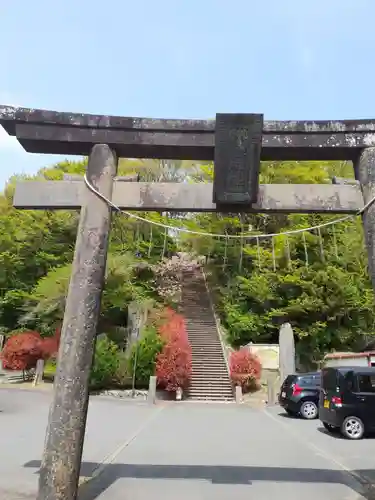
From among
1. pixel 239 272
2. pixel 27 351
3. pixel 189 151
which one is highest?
pixel 239 272

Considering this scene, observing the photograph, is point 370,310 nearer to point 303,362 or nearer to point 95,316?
point 303,362

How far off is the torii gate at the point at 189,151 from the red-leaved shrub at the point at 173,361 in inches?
618

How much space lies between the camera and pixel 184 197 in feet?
18.1

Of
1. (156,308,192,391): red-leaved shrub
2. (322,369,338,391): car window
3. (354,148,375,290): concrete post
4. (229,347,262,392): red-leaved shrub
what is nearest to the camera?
(354,148,375,290): concrete post

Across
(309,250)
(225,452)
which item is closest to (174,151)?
(225,452)

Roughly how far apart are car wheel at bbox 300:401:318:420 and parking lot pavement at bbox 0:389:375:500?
0.87 meters

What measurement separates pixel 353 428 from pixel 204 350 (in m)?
15.0

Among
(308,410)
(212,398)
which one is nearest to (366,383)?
(308,410)

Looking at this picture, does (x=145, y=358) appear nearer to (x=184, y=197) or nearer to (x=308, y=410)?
(x=308, y=410)

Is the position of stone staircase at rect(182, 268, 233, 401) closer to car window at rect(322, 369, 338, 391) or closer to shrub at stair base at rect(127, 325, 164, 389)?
shrub at stair base at rect(127, 325, 164, 389)

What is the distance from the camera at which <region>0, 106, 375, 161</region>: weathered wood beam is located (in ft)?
17.8

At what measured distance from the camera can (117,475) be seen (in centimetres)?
618

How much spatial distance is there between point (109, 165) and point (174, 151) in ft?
2.68

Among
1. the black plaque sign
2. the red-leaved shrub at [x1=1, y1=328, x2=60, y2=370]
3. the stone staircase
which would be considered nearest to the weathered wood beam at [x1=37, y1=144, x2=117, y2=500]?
the black plaque sign
